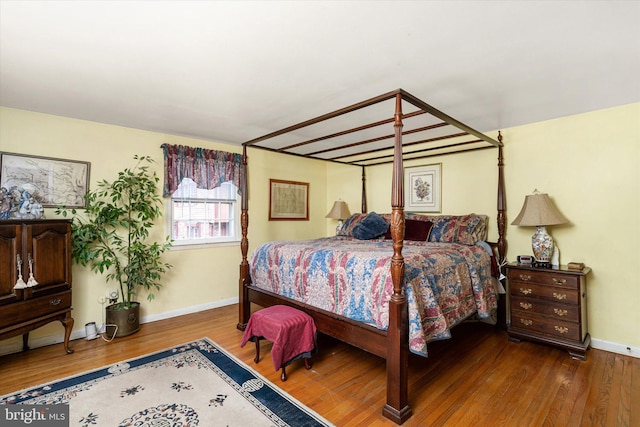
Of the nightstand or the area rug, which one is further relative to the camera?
the nightstand

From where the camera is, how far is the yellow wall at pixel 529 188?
282 cm

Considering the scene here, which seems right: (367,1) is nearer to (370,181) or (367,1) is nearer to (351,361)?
(351,361)

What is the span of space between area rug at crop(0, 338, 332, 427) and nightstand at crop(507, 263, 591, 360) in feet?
7.39

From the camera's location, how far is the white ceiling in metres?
1.55

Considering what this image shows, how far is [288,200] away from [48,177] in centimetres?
297

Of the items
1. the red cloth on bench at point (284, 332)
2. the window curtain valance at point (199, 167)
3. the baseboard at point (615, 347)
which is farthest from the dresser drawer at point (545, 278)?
the window curtain valance at point (199, 167)

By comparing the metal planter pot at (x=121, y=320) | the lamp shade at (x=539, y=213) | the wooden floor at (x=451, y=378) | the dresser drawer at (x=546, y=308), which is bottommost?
the wooden floor at (x=451, y=378)

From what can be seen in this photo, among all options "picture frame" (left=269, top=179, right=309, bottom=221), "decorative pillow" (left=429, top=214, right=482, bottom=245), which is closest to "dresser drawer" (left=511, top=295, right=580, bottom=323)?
"decorative pillow" (left=429, top=214, right=482, bottom=245)

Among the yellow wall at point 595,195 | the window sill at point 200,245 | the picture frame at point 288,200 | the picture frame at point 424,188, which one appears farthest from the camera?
the picture frame at point 288,200

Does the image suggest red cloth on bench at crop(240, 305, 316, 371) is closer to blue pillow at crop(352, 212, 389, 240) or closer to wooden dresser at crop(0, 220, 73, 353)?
blue pillow at crop(352, 212, 389, 240)

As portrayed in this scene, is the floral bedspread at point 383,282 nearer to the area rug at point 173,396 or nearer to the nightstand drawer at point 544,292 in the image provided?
the nightstand drawer at point 544,292

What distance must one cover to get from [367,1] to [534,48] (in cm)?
117

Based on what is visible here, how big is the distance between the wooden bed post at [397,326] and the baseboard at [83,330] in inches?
116

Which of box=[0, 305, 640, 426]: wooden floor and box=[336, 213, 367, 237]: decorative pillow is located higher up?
box=[336, 213, 367, 237]: decorative pillow
